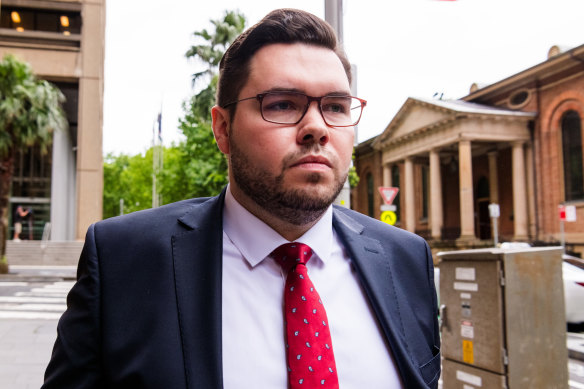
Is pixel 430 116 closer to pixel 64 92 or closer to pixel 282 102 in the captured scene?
pixel 64 92

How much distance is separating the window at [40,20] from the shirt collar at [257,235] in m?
34.7

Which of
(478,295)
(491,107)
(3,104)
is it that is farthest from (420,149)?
(478,295)

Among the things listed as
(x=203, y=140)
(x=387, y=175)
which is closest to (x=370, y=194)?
(x=387, y=175)

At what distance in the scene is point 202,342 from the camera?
1.46 meters

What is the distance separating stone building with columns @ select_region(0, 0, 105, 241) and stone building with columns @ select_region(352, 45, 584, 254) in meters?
20.0

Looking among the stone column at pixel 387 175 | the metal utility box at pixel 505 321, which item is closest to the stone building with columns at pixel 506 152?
the stone column at pixel 387 175

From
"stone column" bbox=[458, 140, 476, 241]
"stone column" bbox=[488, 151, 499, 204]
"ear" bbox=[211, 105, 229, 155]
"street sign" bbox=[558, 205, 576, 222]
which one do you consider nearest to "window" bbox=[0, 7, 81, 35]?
"stone column" bbox=[458, 140, 476, 241]

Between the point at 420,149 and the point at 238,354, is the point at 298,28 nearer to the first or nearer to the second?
the point at 238,354

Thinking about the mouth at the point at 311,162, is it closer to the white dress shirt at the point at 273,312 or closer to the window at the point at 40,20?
the white dress shirt at the point at 273,312

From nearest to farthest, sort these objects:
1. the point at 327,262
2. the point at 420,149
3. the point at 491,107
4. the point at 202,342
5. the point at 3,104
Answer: the point at 202,342 → the point at 327,262 → the point at 3,104 → the point at 491,107 → the point at 420,149

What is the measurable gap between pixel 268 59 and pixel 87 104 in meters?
30.7

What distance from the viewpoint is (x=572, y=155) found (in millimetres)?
27016

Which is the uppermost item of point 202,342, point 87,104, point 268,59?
point 87,104

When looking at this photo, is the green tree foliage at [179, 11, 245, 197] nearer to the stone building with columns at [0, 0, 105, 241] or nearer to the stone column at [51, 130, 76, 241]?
the stone building with columns at [0, 0, 105, 241]
